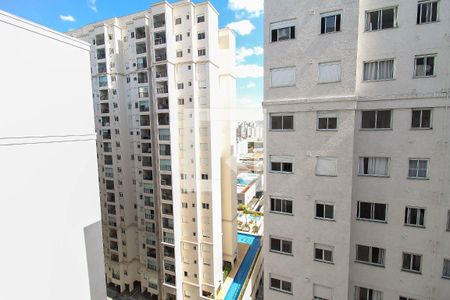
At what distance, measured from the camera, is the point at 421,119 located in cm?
641

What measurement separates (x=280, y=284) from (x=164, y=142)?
12792 millimetres

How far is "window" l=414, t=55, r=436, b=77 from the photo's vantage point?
6.22m

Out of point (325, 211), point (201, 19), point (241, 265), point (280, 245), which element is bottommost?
point (241, 265)

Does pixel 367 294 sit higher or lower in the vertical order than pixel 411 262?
lower

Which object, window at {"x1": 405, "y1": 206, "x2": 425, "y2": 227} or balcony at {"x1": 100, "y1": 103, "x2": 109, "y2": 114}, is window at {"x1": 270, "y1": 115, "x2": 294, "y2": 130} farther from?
balcony at {"x1": 100, "y1": 103, "x2": 109, "y2": 114}

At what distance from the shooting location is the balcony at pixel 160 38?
16.4 meters

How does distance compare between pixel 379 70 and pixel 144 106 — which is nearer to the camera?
pixel 379 70

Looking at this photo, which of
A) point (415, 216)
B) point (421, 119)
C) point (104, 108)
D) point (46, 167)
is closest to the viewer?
point (46, 167)

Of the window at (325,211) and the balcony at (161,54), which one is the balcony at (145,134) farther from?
the window at (325,211)

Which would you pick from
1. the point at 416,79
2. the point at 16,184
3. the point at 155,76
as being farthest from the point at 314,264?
the point at 155,76

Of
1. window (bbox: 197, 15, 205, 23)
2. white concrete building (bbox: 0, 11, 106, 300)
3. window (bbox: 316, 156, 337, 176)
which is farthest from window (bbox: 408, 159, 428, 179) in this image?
window (bbox: 197, 15, 205, 23)

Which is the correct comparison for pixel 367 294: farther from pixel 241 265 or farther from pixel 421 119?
pixel 241 265

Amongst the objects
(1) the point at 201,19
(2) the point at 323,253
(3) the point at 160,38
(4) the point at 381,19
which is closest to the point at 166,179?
(3) the point at 160,38

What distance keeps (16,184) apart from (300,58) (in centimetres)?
803
